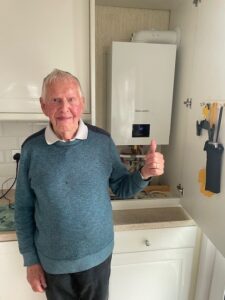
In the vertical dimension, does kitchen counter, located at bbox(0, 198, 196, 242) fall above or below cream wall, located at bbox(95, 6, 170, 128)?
below

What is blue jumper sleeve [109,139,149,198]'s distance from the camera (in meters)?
0.99

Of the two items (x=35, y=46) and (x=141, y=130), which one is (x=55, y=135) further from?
(x=141, y=130)

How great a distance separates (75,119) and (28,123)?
2.77 ft

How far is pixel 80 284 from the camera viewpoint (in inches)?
40.0

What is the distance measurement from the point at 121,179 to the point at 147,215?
51cm

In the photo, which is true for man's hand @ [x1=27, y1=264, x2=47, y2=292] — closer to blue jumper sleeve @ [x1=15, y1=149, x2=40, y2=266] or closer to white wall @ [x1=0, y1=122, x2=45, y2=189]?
blue jumper sleeve @ [x1=15, y1=149, x2=40, y2=266]

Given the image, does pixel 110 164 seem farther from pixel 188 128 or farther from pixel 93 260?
pixel 188 128

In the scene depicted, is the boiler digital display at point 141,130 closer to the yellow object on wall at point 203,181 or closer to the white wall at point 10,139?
the yellow object on wall at point 203,181

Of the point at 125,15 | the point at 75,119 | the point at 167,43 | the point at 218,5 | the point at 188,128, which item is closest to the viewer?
the point at 75,119

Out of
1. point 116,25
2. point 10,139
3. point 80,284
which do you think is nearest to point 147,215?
point 80,284

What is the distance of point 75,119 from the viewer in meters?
0.90

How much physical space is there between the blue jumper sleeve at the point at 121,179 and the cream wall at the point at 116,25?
31.2 inches

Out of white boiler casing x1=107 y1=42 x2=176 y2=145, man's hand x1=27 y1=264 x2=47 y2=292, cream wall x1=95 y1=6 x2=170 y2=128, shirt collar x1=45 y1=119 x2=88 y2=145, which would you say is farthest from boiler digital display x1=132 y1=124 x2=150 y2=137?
man's hand x1=27 y1=264 x2=47 y2=292

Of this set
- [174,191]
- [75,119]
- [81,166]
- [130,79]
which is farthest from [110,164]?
[174,191]
